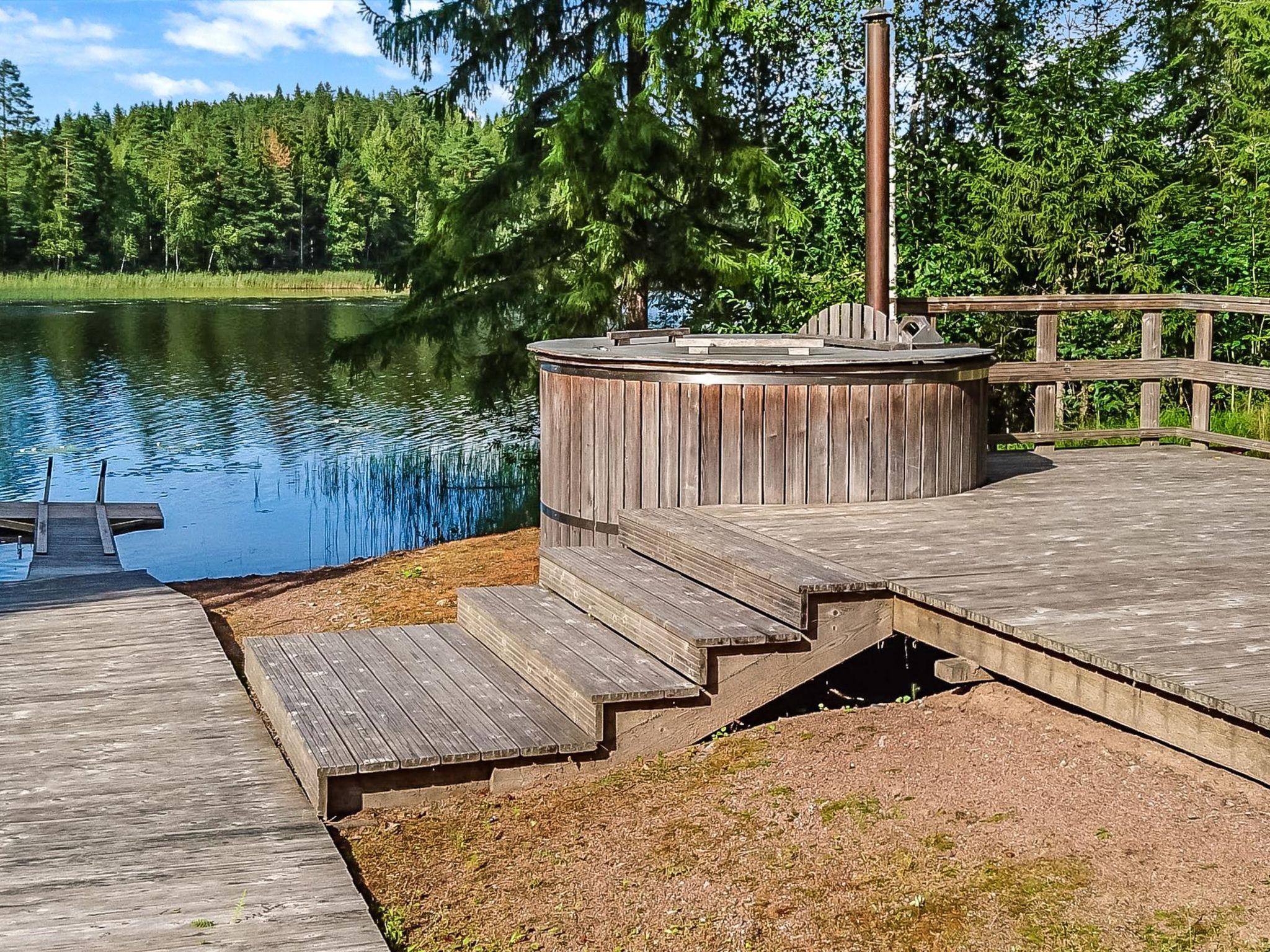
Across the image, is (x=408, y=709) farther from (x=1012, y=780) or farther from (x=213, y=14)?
(x=213, y=14)

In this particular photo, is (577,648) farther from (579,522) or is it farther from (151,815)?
(579,522)

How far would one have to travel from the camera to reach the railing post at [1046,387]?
9.17m

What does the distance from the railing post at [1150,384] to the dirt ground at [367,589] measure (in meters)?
4.47

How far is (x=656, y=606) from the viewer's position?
5301 millimetres

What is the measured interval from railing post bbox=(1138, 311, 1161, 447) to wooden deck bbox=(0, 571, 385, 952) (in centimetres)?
651

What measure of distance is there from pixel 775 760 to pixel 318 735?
1605mm

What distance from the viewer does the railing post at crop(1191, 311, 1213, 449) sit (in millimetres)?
9297

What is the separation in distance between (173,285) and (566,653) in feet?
219

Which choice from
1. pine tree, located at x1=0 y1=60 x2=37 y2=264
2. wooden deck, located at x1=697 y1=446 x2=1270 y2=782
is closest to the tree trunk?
wooden deck, located at x1=697 y1=446 x2=1270 y2=782

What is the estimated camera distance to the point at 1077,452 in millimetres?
9305

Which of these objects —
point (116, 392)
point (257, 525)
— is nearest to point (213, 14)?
point (116, 392)

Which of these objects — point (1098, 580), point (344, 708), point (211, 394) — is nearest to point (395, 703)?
point (344, 708)

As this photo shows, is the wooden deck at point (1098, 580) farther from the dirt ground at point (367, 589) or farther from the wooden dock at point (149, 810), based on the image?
the dirt ground at point (367, 589)

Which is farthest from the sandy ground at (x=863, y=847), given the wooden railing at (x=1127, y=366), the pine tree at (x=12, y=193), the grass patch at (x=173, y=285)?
the pine tree at (x=12, y=193)
